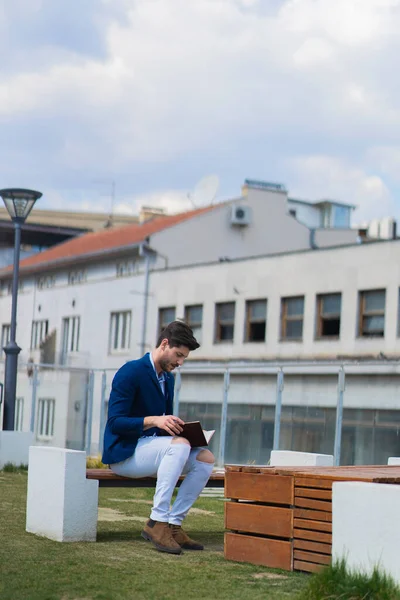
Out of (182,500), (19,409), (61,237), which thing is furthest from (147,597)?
(61,237)

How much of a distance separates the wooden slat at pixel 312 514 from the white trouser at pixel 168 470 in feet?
3.77

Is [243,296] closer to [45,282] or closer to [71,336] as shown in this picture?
[71,336]

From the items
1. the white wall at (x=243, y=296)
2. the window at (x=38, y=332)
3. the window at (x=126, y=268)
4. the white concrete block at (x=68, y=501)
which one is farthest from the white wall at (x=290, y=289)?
the white concrete block at (x=68, y=501)

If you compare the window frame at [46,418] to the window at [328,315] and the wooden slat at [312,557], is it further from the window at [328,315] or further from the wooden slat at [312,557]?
the wooden slat at [312,557]

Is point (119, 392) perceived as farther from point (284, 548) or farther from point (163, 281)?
point (163, 281)

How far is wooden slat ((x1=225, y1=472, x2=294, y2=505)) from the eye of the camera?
776 centimetres

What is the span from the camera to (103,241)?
52594 mm

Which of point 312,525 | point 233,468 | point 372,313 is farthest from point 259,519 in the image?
point 372,313

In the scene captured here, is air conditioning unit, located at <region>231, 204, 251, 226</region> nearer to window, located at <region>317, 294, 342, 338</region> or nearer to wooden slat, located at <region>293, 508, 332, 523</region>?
window, located at <region>317, 294, 342, 338</region>

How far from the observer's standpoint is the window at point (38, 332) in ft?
173

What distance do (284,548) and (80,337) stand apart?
42619 mm

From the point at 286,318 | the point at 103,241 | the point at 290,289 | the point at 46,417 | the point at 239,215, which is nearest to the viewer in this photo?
the point at 46,417

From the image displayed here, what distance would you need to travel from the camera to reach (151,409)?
8828mm

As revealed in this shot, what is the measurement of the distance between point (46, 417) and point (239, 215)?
1882 cm
